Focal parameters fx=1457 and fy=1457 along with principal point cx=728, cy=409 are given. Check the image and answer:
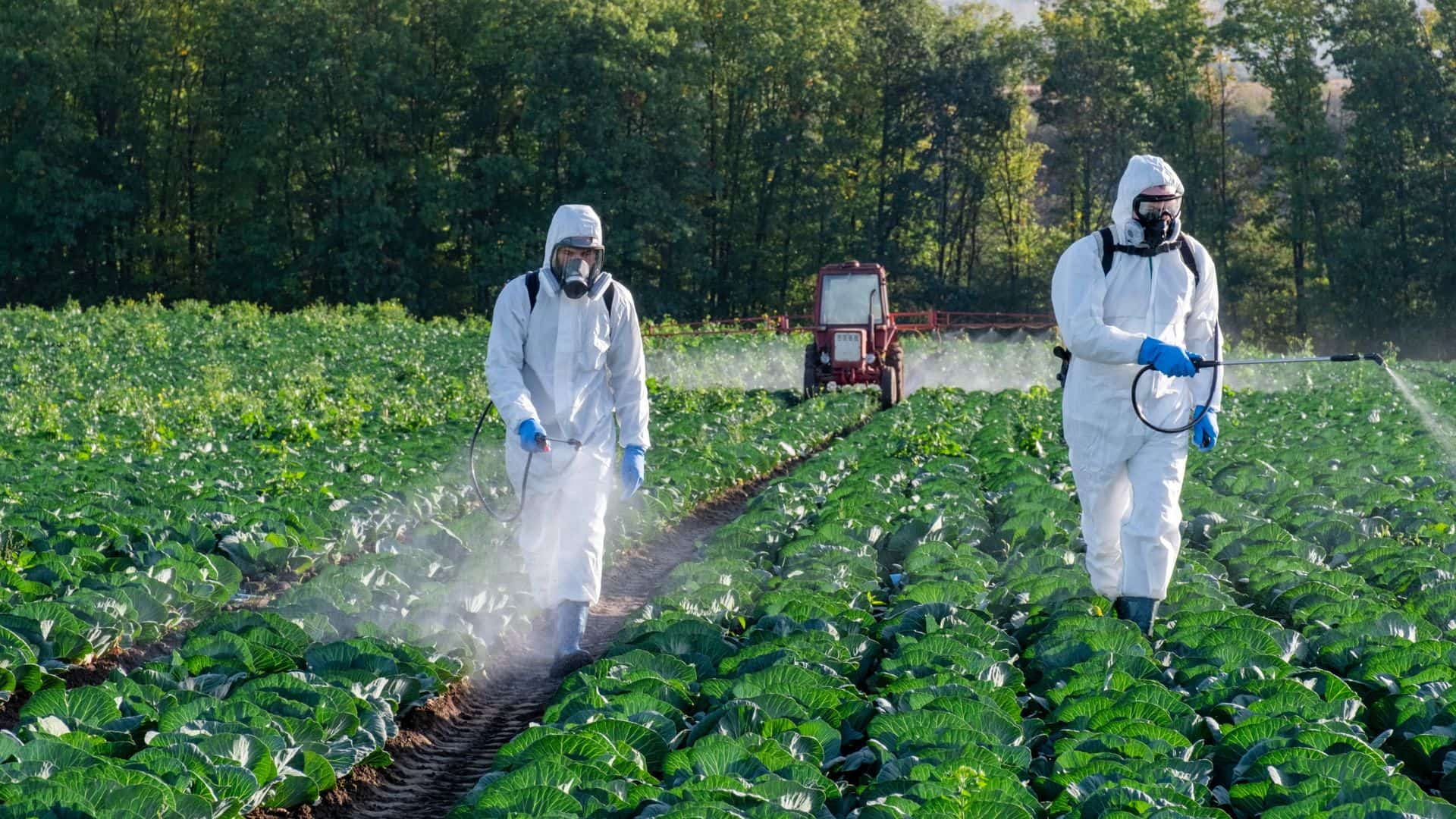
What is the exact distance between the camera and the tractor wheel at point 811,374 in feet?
74.8

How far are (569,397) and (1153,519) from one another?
269 centimetres

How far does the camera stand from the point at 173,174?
55688mm

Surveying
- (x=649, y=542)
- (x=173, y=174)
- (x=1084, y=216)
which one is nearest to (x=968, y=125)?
(x=1084, y=216)

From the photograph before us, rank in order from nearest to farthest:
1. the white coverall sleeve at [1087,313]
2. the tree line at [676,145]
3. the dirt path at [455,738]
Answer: the dirt path at [455,738]
the white coverall sleeve at [1087,313]
the tree line at [676,145]

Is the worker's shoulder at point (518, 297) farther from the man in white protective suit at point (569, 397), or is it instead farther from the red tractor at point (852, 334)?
the red tractor at point (852, 334)

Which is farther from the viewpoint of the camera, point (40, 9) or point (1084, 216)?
A: point (1084, 216)

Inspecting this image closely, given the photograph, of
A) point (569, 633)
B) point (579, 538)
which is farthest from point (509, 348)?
point (569, 633)

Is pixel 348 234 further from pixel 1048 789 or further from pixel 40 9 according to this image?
pixel 1048 789

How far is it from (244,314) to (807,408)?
2149 centimetres

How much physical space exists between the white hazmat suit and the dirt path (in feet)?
1.51

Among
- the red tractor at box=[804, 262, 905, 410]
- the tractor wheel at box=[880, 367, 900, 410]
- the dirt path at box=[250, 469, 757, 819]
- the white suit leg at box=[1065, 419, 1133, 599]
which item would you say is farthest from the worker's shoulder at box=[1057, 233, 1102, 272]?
the red tractor at box=[804, 262, 905, 410]

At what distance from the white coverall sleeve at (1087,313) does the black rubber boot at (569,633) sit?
2.59 meters

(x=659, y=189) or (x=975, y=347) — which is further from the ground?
(x=659, y=189)

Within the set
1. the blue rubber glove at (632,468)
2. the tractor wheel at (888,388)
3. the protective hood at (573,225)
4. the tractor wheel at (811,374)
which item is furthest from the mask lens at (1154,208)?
the tractor wheel at (811,374)
